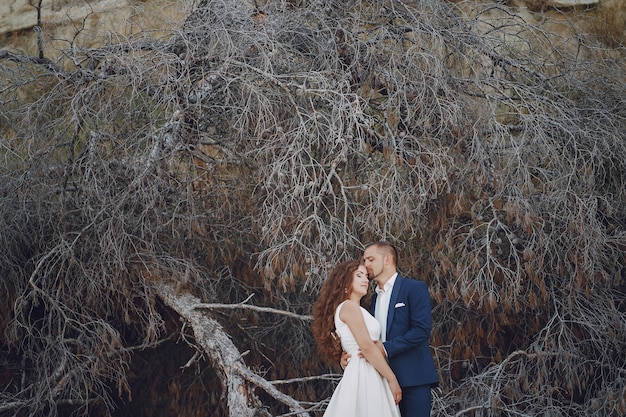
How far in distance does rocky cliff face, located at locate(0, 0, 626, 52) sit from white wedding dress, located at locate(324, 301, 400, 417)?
4.87 meters

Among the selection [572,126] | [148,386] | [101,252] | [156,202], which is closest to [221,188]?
[156,202]

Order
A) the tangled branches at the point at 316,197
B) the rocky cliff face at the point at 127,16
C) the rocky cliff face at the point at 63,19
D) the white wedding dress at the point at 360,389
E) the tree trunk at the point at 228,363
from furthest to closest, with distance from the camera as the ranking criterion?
the rocky cliff face at the point at 63,19 → the rocky cliff face at the point at 127,16 → the tangled branches at the point at 316,197 → the tree trunk at the point at 228,363 → the white wedding dress at the point at 360,389

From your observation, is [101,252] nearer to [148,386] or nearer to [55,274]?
[55,274]

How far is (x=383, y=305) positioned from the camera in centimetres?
547

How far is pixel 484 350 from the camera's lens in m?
7.89

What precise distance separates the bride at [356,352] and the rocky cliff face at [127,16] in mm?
4662

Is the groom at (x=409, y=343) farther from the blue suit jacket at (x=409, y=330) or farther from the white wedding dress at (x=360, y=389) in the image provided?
the white wedding dress at (x=360, y=389)

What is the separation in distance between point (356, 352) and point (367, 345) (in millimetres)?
141

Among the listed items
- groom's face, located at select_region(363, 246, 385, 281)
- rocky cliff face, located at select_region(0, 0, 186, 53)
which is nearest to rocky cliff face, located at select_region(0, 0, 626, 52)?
rocky cliff face, located at select_region(0, 0, 186, 53)

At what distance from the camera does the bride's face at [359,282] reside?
211 inches

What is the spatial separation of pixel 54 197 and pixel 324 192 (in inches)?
92.2

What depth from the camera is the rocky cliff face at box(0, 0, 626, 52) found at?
10039 mm

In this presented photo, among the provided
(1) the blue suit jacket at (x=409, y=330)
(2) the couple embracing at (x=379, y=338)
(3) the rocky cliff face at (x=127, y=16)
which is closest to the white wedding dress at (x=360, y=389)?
(2) the couple embracing at (x=379, y=338)

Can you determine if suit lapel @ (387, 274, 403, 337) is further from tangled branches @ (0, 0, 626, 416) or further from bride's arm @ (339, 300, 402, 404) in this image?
tangled branches @ (0, 0, 626, 416)
